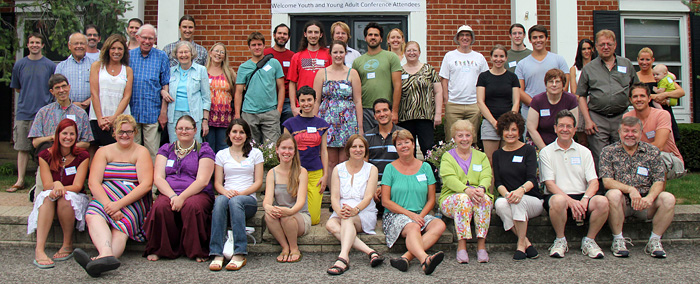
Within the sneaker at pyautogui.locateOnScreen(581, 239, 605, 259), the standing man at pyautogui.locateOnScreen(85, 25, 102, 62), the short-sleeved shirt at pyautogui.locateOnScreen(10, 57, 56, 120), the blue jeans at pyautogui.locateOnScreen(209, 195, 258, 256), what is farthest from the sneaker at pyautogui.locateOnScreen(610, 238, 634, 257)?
the short-sleeved shirt at pyautogui.locateOnScreen(10, 57, 56, 120)

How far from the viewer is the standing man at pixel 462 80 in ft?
19.2

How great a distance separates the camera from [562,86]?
204 inches

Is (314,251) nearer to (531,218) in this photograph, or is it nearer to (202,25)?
(531,218)

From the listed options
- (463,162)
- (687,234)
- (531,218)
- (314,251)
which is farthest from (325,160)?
(687,234)

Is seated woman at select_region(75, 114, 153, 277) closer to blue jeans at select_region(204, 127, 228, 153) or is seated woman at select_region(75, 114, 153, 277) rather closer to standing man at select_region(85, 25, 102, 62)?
blue jeans at select_region(204, 127, 228, 153)

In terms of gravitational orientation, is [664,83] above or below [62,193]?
above

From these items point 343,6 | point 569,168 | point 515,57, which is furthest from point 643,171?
point 343,6

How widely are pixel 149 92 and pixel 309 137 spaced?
1875mm

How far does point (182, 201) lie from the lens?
14.4 ft

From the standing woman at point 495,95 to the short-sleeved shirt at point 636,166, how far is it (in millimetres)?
1085

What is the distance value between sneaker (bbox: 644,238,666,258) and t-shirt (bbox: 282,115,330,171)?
2.93 metres

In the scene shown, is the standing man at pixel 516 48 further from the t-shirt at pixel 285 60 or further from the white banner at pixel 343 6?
the t-shirt at pixel 285 60

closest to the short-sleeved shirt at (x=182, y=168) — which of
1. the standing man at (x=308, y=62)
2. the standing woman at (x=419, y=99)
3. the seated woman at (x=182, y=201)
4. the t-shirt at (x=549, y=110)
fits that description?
the seated woman at (x=182, y=201)

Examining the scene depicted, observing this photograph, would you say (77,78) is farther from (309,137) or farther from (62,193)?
(309,137)
